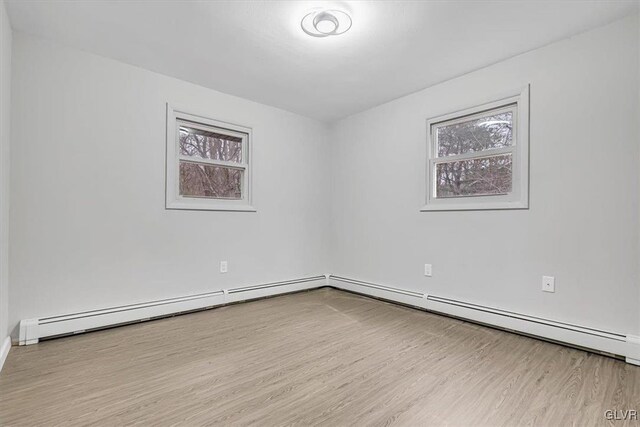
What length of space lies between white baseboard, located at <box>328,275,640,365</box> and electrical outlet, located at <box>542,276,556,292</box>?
0.24 meters

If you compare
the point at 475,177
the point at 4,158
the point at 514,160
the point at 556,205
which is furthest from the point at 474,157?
the point at 4,158

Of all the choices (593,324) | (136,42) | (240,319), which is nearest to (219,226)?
(240,319)

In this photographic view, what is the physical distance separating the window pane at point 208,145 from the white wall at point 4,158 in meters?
1.29

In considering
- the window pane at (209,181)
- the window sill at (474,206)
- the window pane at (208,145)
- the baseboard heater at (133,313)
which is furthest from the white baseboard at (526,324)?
the window pane at (208,145)

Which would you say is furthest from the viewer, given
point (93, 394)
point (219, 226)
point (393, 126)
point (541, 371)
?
point (393, 126)

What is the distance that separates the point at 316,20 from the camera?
2182 mm

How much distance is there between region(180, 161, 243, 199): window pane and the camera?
3.29 metres

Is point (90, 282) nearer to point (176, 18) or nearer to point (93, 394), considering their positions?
point (93, 394)

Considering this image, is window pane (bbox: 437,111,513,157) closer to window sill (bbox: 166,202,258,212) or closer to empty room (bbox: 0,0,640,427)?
empty room (bbox: 0,0,640,427)

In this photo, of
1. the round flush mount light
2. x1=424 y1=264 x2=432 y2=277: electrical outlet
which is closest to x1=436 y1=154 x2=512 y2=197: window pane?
x1=424 y1=264 x2=432 y2=277: electrical outlet

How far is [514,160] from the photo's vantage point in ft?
8.99

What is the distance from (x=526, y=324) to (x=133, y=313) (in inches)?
133

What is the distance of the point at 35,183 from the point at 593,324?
171 inches

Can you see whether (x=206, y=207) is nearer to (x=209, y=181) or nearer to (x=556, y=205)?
(x=209, y=181)
